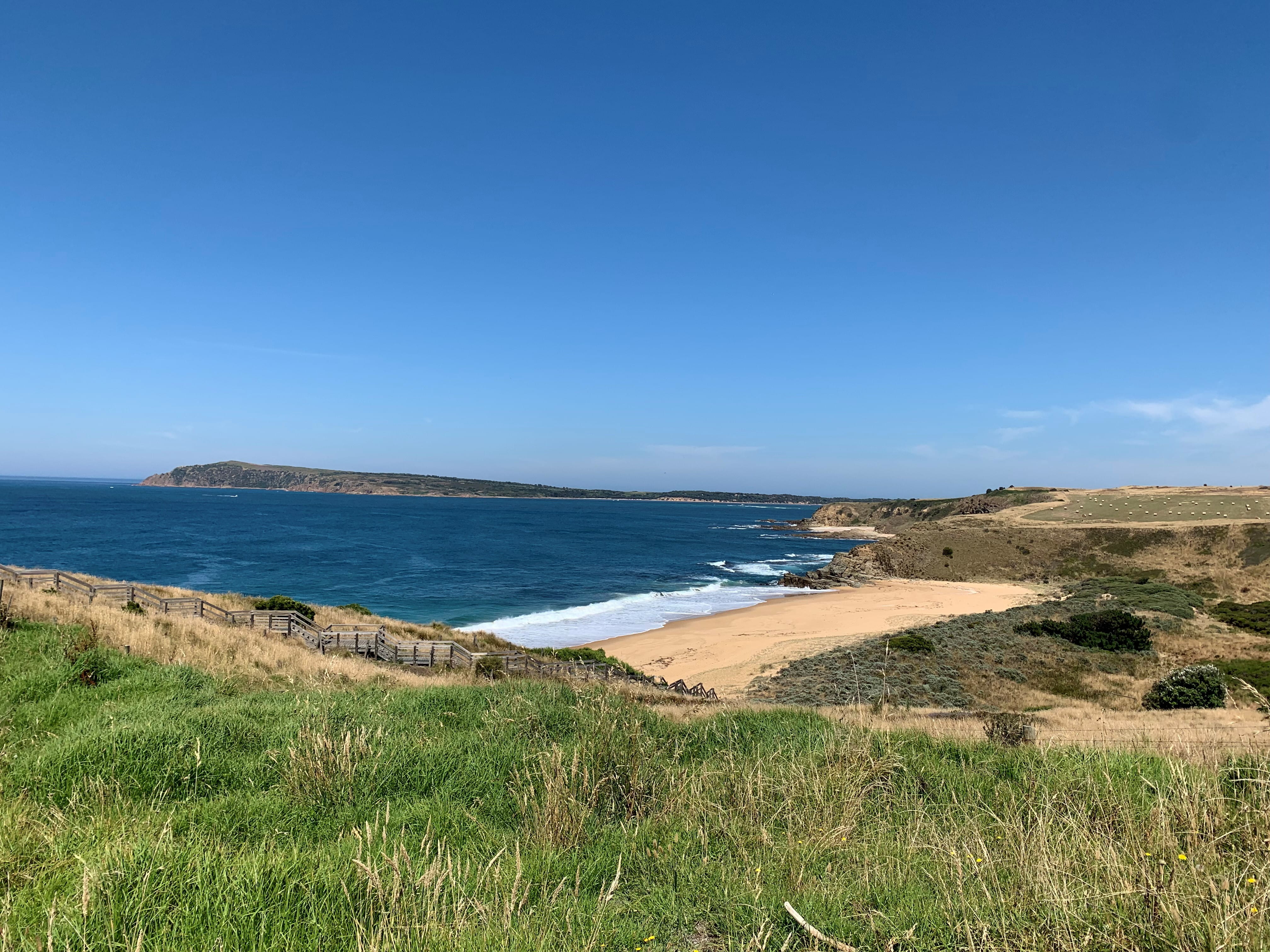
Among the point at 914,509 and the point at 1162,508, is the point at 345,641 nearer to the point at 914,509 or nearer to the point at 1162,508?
the point at 1162,508

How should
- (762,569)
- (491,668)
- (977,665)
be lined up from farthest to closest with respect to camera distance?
(762,569)
(977,665)
(491,668)

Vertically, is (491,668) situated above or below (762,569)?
above

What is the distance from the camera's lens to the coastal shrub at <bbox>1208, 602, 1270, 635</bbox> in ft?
95.8

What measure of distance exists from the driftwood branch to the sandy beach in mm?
21944

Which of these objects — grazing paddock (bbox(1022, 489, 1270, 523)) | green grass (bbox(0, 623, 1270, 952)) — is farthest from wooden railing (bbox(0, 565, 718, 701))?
grazing paddock (bbox(1022, 489, 1270, 523))

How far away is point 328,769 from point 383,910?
305cm

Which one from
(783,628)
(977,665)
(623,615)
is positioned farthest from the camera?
(623,615)

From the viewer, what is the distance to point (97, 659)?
32.4ft

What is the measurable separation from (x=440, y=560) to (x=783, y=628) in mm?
42843

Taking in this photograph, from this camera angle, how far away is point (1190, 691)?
717 inches

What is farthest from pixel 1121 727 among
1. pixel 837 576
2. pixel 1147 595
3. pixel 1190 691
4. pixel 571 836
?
pixel 837 576

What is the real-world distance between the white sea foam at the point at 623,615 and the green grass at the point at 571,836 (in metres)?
28.5

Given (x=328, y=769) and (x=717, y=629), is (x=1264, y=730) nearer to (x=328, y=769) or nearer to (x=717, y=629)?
(x=328, y=769)

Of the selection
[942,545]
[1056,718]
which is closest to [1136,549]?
[942,545]
